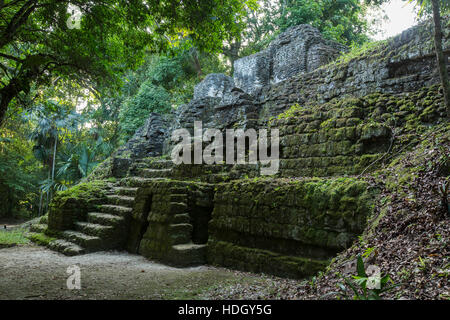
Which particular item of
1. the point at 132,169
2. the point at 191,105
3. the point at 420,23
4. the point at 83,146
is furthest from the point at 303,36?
the point at 83,146

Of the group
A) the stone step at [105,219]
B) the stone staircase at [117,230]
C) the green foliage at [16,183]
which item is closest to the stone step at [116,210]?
the stone staircase at [117,230]

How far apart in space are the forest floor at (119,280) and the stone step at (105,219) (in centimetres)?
92

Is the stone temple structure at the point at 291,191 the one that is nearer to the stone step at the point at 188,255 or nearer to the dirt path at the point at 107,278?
the stone step at the point at 188,255

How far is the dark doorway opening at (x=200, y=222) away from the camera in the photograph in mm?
5746

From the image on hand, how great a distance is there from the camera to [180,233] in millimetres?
5441

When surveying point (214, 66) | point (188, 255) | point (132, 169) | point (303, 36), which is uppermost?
point (214, 66)

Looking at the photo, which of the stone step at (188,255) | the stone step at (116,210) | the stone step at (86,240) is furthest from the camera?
the stone step at (116,210)

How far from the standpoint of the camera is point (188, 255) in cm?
512

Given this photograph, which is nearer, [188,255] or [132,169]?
[188,255]

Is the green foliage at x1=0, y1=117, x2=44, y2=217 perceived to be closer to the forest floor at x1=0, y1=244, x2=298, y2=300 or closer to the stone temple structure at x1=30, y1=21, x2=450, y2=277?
the stone temple structure at x1=30, y1=21, x2=450, y2=277

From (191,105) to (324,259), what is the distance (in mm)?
8926

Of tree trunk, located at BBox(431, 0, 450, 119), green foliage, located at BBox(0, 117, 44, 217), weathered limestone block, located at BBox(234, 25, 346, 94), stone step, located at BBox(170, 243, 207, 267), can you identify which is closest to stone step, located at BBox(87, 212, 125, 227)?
stone step, located at BBox(170, 243, 207, 267)

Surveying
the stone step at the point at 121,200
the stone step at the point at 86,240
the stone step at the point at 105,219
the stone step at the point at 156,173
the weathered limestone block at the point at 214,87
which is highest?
the weathered limestone block at the point at 214,87

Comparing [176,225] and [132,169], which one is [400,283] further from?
[132,169]
